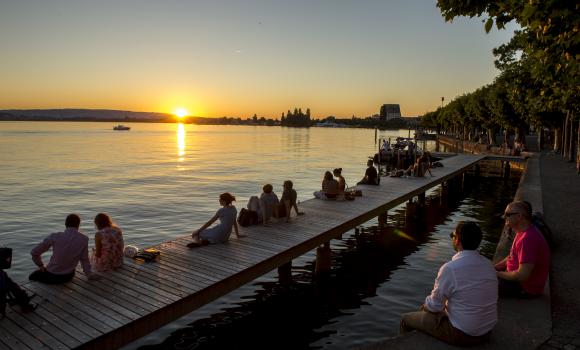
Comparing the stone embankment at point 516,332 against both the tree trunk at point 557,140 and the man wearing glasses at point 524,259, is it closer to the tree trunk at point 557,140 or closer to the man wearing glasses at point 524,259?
the man wearing glasses at point 524,259

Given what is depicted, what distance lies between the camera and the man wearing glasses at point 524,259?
6750mm

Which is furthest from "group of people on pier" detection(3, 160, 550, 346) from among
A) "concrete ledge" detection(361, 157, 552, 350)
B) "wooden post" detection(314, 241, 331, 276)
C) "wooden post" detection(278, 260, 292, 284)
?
"wooden post" detection(314, 241, 331, 276)

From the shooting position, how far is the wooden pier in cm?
668

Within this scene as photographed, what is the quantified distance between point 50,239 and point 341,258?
1088 cm

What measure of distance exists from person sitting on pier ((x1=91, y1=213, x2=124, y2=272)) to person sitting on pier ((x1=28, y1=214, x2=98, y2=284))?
1.94 ft

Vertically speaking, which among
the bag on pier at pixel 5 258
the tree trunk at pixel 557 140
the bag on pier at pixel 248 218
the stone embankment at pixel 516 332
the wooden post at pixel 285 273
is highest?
the tree trunk at pixel 557 140

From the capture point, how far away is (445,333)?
230 inches

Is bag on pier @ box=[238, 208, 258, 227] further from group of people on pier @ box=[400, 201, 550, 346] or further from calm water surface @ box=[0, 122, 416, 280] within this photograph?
group of people on pier @ box=[400, 201, 550, 346]

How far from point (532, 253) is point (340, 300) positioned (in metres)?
6.78

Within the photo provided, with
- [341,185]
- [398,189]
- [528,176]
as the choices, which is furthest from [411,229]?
[528,176]

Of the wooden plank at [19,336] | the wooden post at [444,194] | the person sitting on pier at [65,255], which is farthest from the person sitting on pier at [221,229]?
the wooden post at [444,194]

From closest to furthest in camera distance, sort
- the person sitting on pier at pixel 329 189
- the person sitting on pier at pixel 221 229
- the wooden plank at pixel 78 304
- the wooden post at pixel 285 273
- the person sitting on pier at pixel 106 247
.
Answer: the wooden plank at pixel 78 304
the person sitting on pier at pixel 106 247
the person sitting on pier at pixel 221 229
the wooden post at pixel 285 273
the person sitting on pier at pixel 329 189

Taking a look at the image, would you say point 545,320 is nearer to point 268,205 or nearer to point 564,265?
point 564,265

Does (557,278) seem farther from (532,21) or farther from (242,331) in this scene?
(242,331)
